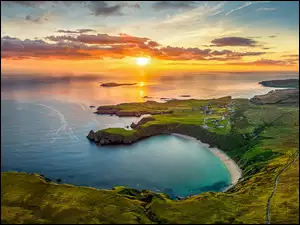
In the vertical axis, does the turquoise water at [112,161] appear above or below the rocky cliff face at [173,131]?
below

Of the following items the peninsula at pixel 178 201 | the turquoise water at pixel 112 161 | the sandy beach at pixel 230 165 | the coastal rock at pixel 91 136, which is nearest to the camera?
the peninsula at pixel 178 201

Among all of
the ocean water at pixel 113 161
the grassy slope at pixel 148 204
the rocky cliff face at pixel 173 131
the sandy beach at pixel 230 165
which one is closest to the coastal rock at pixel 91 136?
the rocky cliff face at pixel 173 131

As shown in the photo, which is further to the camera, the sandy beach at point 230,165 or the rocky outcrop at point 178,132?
the rocky outcrop at point 178,132

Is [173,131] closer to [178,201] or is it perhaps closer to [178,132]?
[178,132]

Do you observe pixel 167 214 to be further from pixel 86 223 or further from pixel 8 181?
pixel 8 181

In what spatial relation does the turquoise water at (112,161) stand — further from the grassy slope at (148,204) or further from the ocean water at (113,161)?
the grassy slope at (148,204)

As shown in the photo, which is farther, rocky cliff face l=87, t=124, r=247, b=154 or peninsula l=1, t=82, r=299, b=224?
rocky cliff face l=87, t=124, r=247, b=154

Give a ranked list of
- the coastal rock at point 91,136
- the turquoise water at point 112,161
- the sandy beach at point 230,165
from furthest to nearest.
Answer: the coastal rock at point 91,136, the sandy beach at point 230,165, the turquoise water at point 112,161

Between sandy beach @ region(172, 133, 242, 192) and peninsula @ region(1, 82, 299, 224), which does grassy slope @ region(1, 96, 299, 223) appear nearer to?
peninsula @ region(1, 82, 299, 224)

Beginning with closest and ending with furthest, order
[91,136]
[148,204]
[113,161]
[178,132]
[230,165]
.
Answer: [148,204] → [230,165] → [113,161] → [91,136] → [178,132]

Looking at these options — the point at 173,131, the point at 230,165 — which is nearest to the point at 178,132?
the point at 173,131

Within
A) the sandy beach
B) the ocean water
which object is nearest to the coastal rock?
the ocean water
